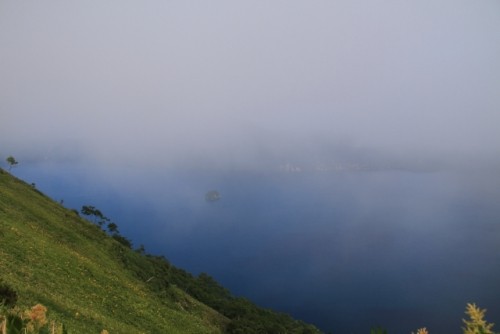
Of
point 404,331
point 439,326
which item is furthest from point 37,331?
point 439,326

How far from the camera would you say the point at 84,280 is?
31.4 meters

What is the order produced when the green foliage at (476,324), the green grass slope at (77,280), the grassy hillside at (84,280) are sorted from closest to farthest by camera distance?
the green foliage at (476,324) → the green grass slope at (77,280) → the grassy hillside at (84,280)

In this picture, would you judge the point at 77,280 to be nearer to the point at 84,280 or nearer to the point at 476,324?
the point at 84,280

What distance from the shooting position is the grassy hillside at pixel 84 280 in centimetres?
2270

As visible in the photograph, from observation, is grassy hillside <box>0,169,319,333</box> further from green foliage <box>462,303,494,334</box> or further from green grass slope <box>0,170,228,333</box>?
green foliage <box>462,303,494,334</box>

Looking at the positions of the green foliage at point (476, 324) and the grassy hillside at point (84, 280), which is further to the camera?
the grassy hillside at point (84, 280)

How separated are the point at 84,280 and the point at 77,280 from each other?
3.24 ft

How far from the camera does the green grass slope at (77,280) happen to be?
877 inches

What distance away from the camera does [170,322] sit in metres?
34.7

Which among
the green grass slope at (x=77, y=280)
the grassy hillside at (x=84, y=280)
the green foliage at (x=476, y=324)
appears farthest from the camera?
the grassy hillside at (x=84, y=280)

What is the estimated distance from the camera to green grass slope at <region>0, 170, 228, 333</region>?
22266 millimetres

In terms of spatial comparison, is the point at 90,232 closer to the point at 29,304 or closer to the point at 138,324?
the point at 138,324

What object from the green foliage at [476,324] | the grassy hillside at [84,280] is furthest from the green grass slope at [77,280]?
the green foliage at [476,324]

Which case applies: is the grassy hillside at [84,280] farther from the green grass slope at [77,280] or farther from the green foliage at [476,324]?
the green foliage at [476,324]
